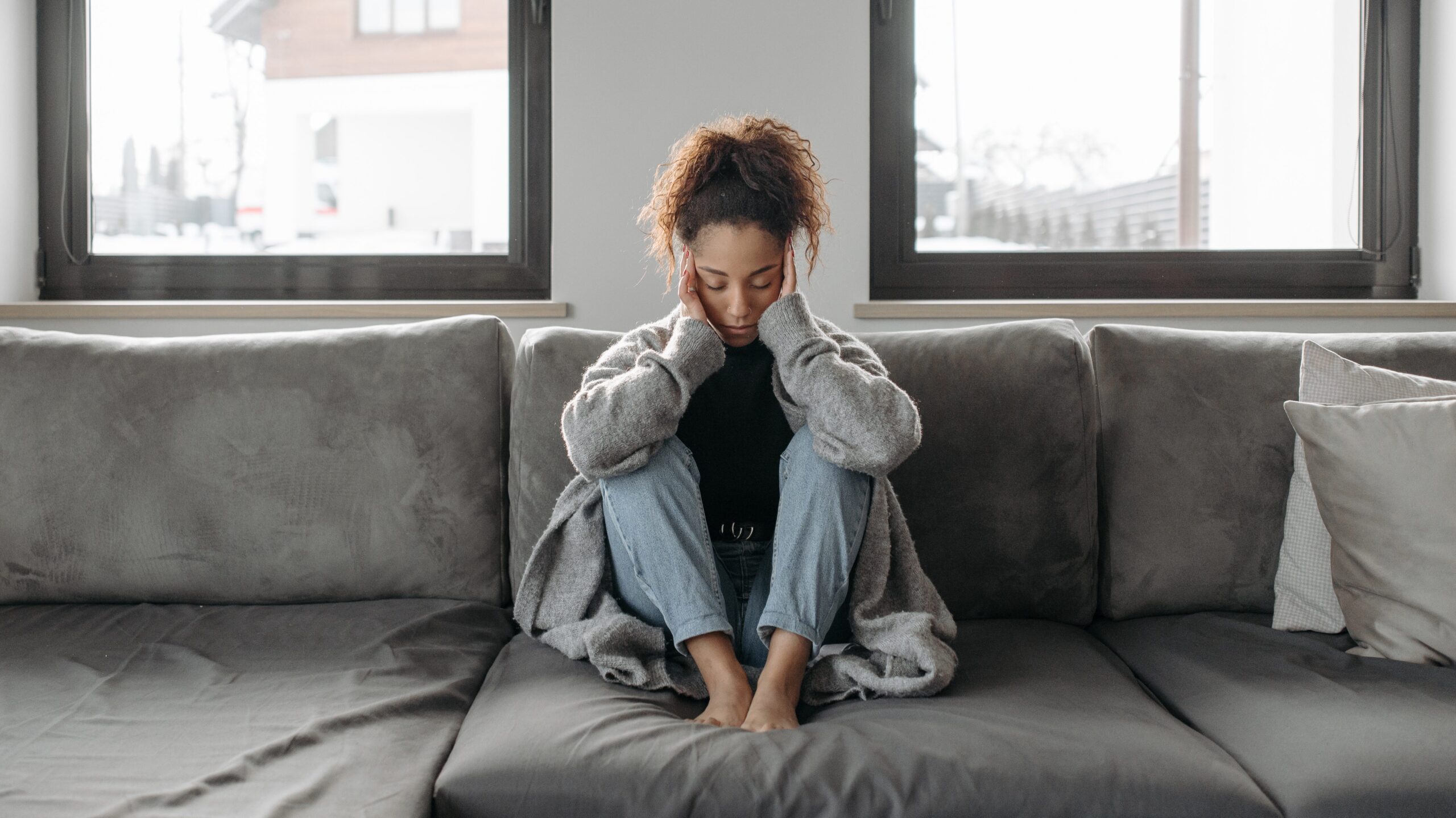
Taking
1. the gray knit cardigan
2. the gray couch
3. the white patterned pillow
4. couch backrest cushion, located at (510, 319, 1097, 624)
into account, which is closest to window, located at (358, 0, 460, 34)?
the gray couch

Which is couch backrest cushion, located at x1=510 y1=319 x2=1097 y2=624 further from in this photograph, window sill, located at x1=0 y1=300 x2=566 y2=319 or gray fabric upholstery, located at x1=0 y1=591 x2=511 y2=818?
window sill, located at x1=0 y1=300 x2=566 y2=319

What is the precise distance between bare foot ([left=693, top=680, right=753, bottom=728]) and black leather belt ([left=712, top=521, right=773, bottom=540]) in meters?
0.27

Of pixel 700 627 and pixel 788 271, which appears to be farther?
pixel 788 271

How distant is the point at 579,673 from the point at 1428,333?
54.5 inches

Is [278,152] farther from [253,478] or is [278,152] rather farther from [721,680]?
[721,680]

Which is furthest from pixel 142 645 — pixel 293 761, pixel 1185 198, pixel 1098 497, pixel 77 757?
pixel 1185 198

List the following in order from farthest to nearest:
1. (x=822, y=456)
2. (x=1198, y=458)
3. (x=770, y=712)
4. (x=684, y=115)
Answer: (x=684, y=115) → (x=1198, y=458) → (x=822, y=456) → (x=770, y=712)

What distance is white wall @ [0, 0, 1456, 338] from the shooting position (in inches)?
80.2

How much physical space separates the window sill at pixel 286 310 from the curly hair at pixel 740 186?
649 mm

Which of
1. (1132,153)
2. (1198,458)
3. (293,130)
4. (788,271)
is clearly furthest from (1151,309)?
(293,130)

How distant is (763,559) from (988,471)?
39 cm

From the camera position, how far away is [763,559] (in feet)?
4.39

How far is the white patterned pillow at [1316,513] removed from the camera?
1.38 m

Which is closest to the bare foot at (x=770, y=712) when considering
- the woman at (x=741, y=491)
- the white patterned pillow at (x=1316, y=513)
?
the woman at (x=741, y=491)
